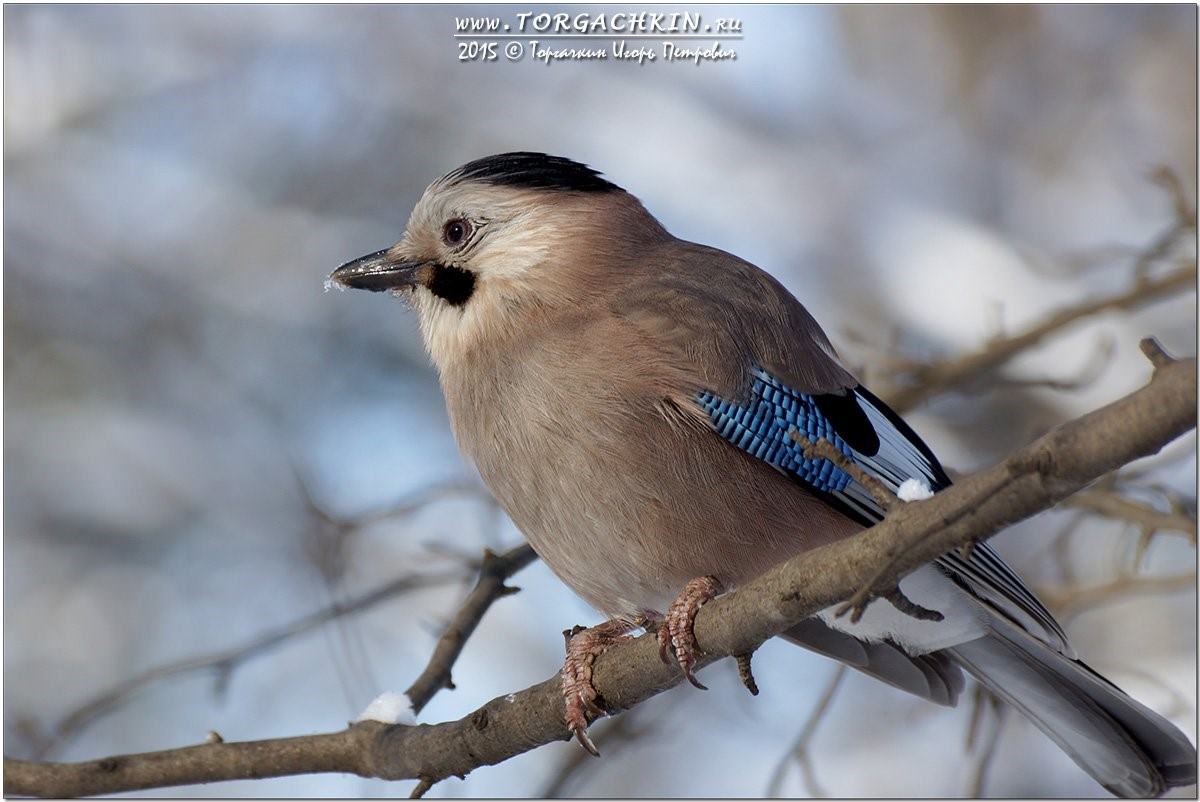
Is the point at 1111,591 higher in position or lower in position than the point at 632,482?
lower

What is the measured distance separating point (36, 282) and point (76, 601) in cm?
117

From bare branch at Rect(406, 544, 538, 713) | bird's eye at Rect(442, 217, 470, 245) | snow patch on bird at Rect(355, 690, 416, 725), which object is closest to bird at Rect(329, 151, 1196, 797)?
bird's eye at Rect(442, 217, 470, 245)

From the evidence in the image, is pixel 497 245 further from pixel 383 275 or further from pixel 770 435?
pixel 770 435

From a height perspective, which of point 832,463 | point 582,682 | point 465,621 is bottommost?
point 582,682

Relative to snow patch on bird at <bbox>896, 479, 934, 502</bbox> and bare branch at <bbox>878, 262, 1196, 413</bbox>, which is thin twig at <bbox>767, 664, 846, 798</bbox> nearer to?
bare branch at <bbox>878, 262, 1196, 413</bbox>

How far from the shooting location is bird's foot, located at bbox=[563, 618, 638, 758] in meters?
2.29

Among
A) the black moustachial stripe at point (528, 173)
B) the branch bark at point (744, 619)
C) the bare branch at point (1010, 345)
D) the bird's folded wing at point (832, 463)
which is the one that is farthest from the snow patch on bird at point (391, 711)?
the bare branch at point (1010, 345)

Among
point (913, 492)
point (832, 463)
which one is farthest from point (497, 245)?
point (913, 492)

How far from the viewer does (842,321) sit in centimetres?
423

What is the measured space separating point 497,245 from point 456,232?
0.37 feet

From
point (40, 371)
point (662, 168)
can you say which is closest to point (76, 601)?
point (40, 371)

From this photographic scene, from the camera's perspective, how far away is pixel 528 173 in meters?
2.85

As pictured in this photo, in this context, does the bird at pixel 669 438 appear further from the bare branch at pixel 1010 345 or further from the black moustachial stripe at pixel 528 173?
the bare branch at pixel 1010 345

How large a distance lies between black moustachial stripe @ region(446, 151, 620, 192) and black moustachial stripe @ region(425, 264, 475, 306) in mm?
209
